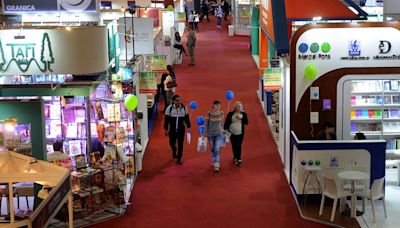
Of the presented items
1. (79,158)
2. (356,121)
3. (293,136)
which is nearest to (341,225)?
(293,136)

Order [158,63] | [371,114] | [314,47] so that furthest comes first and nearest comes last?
[158,63] → [371,114] → [314,47]

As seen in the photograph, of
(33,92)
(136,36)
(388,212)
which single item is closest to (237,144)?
(136,36)

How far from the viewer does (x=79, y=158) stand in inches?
440

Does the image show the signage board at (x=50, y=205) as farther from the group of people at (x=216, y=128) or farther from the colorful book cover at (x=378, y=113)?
the colorful book cover at (x=378, y=113)

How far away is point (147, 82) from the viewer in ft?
44.5

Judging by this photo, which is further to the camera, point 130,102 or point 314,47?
point 314,47

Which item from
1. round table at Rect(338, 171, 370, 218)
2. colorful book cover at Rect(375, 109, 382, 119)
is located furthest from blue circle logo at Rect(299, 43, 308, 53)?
→ round table at Rect(338, 171, 370, 218)

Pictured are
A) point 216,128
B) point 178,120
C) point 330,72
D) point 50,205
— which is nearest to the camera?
point 50,205

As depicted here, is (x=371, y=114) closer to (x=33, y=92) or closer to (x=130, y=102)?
(x=130, y=102)

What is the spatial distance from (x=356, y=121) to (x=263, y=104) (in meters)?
A: 6.27

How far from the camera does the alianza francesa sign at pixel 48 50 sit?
9.82 metres

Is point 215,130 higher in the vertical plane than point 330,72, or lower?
lower

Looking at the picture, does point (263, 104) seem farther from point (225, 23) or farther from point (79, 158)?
point (225, 23)

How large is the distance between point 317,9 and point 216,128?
2.95m
